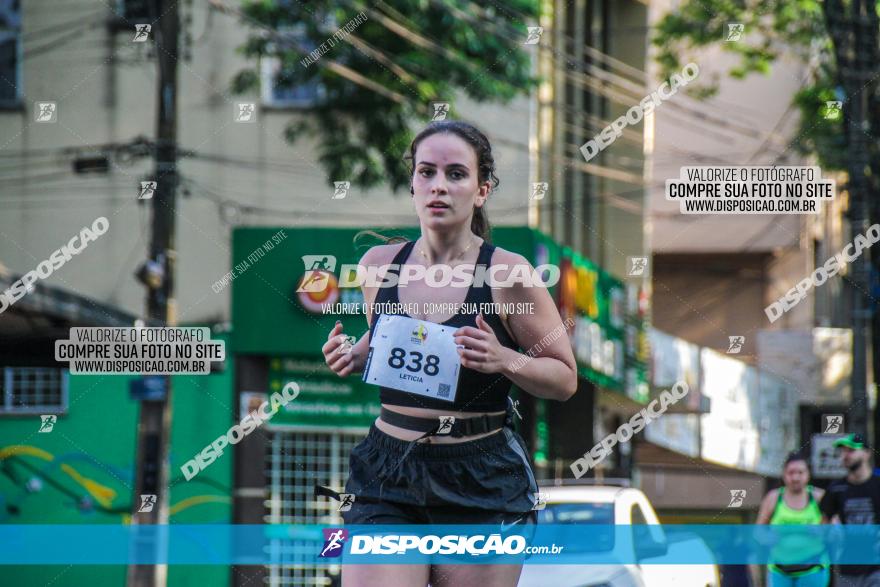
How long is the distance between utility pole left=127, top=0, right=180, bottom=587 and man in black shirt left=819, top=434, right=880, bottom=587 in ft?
10.8

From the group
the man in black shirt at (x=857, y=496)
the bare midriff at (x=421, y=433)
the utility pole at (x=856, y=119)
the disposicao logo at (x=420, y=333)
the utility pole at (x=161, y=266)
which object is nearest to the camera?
the bare midriff at (x=421, y=433)

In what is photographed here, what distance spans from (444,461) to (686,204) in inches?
89.1

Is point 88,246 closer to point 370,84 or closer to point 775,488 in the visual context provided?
point 370,84

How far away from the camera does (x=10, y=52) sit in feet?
23.6

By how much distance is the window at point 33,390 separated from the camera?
6.38 m

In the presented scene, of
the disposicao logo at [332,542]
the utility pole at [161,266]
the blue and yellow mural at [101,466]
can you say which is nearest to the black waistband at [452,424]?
the disposicao logo at [332,542]

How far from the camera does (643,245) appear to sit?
703 centimetres

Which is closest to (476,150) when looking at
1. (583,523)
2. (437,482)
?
(437,482)

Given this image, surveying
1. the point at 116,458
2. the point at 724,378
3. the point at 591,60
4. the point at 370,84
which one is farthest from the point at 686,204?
the point at 116,458

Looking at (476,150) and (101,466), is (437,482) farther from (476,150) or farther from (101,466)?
(101,466)

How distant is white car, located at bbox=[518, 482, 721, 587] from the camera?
587 cm

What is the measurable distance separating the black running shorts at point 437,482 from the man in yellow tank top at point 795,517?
2926 millimetres

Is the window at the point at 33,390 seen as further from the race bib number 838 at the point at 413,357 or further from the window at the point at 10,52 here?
the race bib number 838 at the point at 413,357

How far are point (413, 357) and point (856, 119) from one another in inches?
159
